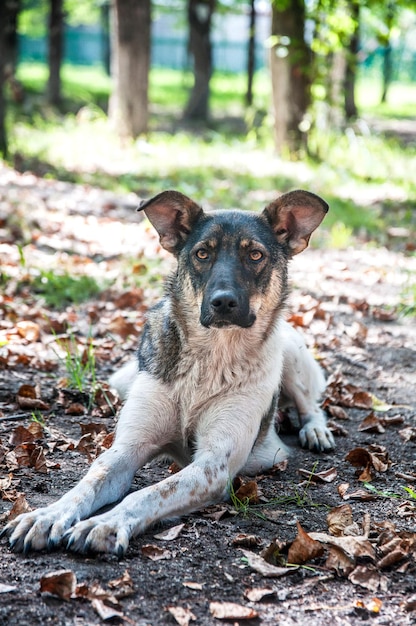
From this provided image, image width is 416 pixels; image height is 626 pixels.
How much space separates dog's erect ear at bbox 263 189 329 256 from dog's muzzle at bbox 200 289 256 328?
801mm

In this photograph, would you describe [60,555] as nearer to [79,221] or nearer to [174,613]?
[174,613]

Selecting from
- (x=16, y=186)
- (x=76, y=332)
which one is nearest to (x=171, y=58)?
(x=16, y=186)

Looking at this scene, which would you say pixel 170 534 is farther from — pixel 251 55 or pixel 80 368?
pixel 251 55

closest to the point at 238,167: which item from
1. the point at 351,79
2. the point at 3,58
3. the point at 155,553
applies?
the point at 3,58

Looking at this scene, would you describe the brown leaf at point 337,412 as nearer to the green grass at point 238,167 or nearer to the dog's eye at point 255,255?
the dog's eye at point 255,255

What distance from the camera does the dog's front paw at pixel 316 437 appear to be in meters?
5.09

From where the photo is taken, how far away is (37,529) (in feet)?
11.2

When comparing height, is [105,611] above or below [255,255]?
below

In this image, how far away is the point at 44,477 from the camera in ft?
14.0

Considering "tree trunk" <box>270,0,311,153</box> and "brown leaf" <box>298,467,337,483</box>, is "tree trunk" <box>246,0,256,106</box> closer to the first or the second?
"tree trunk" <box>270,0,311,153</box>

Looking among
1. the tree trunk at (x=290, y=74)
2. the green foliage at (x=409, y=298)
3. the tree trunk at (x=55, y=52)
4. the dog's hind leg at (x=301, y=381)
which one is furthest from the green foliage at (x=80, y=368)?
the tree trunk at (x=55, y=52)

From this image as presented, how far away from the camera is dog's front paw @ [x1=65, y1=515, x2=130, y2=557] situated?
3.39 metres

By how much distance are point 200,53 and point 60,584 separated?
24.0 metres

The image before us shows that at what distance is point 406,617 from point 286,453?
1952 mm
